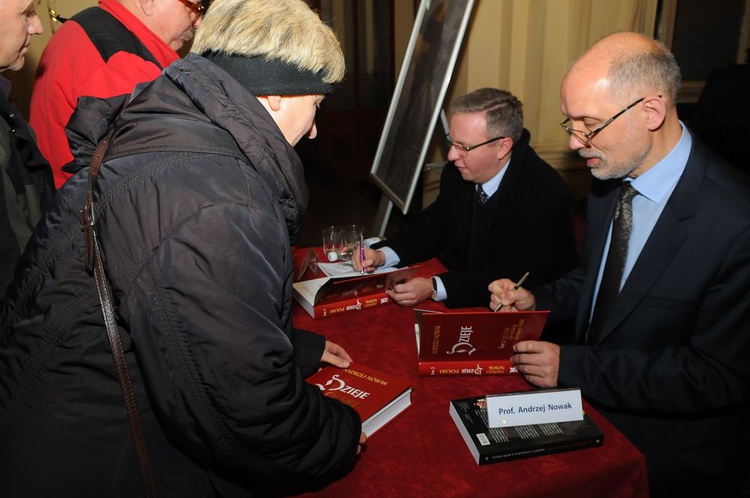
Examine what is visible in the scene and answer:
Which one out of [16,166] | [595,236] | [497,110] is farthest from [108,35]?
[595,236]

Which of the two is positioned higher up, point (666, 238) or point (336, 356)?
point (666, 238)

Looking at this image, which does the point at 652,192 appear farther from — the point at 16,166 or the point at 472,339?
the point at 16,166

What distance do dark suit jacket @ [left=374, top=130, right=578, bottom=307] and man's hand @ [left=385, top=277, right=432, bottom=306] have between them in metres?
0.22

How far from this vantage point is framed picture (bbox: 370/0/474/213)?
316cm

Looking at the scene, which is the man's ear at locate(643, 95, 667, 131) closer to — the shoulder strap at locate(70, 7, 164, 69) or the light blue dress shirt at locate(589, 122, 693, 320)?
the light blue dress shirt at locate(589, 122, 693, 320)

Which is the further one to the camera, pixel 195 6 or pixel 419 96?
pixel 419 96

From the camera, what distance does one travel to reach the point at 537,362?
1526mm

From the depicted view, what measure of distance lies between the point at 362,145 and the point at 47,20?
4593 mm

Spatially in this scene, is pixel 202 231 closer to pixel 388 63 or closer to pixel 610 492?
pixel 610 492

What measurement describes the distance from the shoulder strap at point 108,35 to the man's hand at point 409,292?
1364mm

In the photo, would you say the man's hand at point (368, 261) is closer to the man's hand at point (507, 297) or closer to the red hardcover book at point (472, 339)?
the man's hand at point (507, 297)

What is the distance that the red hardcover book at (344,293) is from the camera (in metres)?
1.87

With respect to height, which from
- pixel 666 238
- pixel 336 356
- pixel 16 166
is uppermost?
pixel 16 166

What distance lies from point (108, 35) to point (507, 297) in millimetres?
1855
